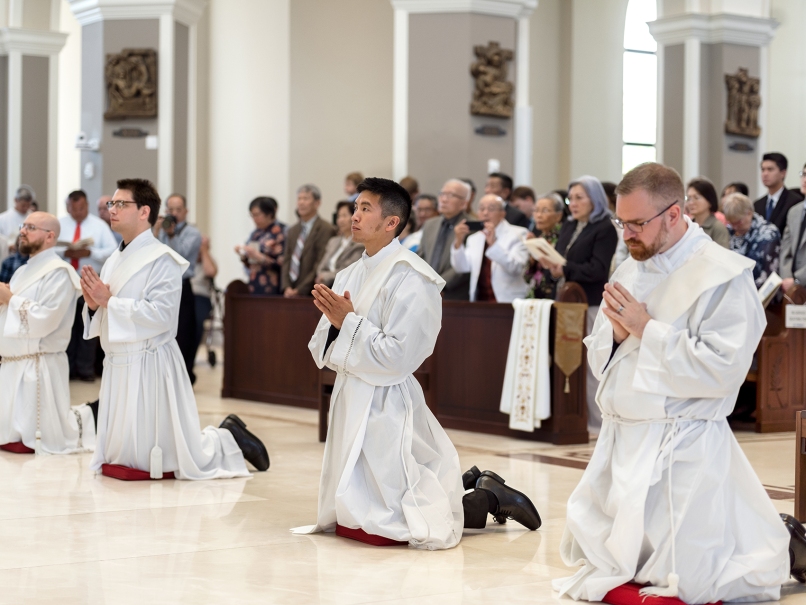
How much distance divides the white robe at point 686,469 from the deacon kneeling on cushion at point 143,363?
3.10 m

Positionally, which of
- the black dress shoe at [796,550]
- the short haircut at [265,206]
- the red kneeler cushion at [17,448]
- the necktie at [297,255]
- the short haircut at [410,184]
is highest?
the short haircut at [410,184]

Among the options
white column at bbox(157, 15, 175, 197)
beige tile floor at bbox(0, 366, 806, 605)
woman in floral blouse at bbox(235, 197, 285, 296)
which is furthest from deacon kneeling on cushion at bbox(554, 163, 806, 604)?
white column at bbox(157, 15, 175, 197)

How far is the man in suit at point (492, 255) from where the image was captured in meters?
8.82

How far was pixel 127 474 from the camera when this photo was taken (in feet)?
21.5

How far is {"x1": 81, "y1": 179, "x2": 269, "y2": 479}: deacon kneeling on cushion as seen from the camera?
6.54 meters

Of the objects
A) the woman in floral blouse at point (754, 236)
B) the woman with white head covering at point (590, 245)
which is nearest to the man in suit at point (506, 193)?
the woman with white head covering at point (590, 245)

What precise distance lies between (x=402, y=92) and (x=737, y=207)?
467cm

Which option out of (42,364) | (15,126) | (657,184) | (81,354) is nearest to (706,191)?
(42,364)

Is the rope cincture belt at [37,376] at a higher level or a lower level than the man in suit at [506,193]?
lower

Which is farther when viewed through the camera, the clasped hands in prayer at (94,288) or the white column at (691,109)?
the white column at (691,109)

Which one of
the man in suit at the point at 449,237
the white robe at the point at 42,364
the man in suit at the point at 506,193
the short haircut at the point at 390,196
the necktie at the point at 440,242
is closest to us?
the short haircut at the point at 390,196

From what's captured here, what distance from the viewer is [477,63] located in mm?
12445

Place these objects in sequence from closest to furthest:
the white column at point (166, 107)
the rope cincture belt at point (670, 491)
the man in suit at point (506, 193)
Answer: the rope cincture belt at point (670, 491)
the man in suit at point (506, 193)
the white column at point (166, 107)

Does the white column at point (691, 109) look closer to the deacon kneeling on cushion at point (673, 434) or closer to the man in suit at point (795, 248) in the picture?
the man in suit at point (795, 248)
